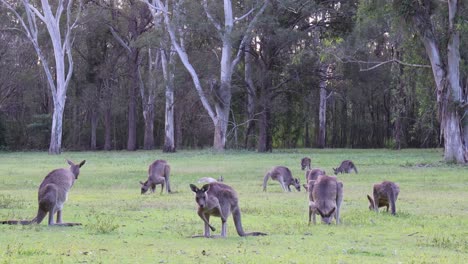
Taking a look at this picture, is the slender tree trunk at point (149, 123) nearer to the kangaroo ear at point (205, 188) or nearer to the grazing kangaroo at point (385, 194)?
the grazing kangaroo at point (385, 194)

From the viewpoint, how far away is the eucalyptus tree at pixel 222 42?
44.3 m

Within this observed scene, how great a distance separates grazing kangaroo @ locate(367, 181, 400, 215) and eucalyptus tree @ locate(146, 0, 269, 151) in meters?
30.2

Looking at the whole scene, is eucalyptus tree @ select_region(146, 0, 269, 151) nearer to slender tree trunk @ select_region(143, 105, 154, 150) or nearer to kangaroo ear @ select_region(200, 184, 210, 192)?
slender tree trunk @ select_region(143, 105, 154, 150)

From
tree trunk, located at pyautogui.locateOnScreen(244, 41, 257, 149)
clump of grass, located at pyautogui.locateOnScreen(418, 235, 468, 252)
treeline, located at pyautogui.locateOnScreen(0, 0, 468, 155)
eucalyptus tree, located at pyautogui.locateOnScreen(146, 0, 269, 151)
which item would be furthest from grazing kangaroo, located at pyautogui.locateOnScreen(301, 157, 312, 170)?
tree trunk, located at pyautogui.locateOnScreen(244, 41, 257, 149)

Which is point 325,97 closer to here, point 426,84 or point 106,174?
point 426,84

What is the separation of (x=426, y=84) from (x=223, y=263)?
3093 cm

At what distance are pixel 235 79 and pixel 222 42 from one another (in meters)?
3.23

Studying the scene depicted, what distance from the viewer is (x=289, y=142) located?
61.0 metres

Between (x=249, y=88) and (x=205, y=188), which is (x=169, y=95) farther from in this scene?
(x=205, y=188)

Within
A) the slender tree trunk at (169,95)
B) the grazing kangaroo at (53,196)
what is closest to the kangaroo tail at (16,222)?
the grazing kangaroo at (53,196)

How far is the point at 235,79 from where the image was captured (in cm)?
4847

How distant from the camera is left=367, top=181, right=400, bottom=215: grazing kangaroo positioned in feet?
44.5

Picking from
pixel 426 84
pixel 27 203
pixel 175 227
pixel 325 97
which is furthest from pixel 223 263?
pixel 325 97

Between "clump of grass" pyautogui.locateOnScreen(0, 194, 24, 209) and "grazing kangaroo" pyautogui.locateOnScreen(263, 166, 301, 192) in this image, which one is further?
"grazing kangaroo" pyautogui.locateOnScreen(263, 166, 301, 192)
